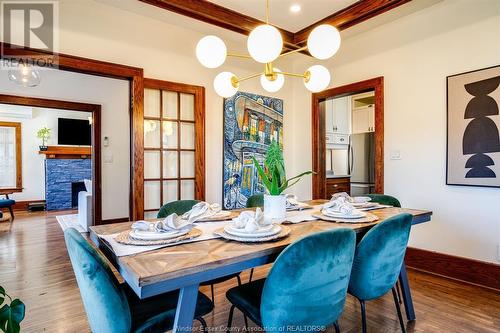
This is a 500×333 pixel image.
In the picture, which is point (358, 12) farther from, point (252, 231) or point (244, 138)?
point (252, 231)

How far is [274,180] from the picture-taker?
1.72 m

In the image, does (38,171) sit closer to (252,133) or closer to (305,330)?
(252,133)

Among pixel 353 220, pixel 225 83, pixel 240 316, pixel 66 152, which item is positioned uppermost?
pixel 225 83

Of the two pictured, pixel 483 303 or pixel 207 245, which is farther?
pixel 483 303

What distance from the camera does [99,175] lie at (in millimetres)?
4512

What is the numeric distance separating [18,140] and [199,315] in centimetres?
820

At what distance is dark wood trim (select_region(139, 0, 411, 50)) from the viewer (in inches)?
106

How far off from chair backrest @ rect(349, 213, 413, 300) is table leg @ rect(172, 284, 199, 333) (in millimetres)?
903

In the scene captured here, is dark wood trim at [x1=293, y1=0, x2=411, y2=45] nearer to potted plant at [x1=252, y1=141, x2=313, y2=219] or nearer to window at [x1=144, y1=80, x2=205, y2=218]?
window at [x1=144, y1=80, x2=205, y2=218]

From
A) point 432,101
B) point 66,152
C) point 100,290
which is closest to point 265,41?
point 100,290

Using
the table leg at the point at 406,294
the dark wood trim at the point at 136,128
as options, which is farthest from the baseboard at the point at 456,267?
the dark wood trim at the point at 136,128

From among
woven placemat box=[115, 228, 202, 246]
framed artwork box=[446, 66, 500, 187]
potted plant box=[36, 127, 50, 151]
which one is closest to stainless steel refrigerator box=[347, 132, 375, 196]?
framed artwork box=[446, 66, 500, 187]

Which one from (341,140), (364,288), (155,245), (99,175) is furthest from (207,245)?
(341,140)

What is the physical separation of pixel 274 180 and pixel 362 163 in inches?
131
